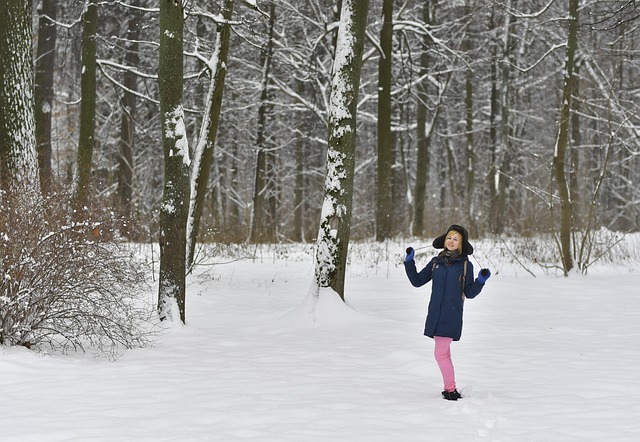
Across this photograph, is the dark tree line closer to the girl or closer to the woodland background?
the woodland background

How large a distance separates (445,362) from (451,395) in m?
0.26

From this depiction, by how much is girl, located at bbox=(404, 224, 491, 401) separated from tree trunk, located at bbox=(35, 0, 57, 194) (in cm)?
1189

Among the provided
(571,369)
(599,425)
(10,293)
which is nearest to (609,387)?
(571,369)

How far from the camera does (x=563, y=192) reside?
12.7 meters

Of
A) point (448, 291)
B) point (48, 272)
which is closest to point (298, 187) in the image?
point (48, 272)

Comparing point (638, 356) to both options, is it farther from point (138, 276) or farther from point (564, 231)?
point (564, 231)

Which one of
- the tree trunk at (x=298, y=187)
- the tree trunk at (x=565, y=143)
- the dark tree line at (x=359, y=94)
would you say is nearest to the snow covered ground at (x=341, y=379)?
the dark tree line at (x=359, y=94)

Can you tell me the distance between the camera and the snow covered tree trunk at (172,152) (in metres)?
8.00

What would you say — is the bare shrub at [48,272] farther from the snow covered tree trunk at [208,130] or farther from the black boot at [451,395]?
the snow covered tree trunk at [208,130]

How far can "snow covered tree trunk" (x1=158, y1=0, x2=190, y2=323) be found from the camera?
315 inches

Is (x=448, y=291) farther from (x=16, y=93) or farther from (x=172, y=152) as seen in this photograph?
(x=16, y=93)

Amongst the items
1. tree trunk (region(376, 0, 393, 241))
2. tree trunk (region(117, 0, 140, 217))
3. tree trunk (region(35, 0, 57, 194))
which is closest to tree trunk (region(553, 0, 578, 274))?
tree trunk (region(376, 0, 393, 241))

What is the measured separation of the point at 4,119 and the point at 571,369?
7.90 metres

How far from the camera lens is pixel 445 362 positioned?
545cm
